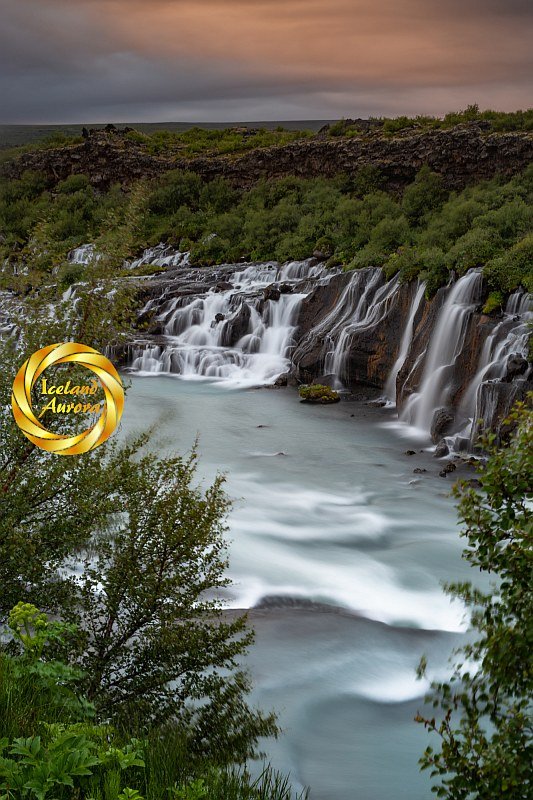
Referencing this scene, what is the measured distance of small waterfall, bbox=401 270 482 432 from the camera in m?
25.9

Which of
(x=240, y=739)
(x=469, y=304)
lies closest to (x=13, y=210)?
(x=469, y=304)

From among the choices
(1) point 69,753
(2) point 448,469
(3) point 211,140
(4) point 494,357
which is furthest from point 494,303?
(3) point 211,140

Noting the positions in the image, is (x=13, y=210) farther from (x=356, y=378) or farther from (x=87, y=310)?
(x=87, y=310)

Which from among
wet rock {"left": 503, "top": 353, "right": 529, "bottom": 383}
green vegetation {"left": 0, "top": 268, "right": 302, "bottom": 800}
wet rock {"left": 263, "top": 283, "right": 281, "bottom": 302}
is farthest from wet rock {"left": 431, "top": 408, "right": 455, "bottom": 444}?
wet rock {"left": 263, "top": 283, "right": 281, "bottom": 302}

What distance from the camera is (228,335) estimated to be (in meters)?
38.0

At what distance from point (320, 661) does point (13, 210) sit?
6805cm

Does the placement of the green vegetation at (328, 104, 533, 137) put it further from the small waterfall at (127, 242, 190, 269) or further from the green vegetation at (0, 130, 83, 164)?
the green vegetation at (0, 130, 83, 164)

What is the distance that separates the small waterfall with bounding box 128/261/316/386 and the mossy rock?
13.3 feet

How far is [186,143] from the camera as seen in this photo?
276 feet

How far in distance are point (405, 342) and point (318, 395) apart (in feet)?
13.1

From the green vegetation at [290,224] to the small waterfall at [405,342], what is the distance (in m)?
0.81

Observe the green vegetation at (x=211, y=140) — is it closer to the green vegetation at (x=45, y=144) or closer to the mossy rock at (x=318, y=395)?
the green vegetation at (x=45, y=144)

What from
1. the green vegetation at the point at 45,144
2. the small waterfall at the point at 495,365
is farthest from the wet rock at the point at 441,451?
the green vegetation at the point at 45,144

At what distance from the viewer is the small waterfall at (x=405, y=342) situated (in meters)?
29.4
